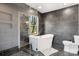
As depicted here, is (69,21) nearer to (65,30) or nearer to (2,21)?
(65,30)

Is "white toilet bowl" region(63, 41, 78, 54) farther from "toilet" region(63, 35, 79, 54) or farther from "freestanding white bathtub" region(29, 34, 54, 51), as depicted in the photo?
"freestanding white bathtub" region(29, 34, 54, 51)

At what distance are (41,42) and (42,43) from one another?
3cm

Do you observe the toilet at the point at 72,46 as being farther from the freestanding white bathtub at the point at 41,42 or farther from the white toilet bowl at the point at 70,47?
the freestanding white bathtub at the point at 41,42

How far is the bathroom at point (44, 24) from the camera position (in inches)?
70.6

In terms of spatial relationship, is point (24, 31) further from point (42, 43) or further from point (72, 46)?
point (72, 46)

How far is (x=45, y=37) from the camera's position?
77.5 inches

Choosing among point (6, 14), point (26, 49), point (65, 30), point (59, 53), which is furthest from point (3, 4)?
point (59, 53)

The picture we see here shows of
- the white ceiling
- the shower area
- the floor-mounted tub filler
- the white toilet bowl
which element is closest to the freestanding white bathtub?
the floor-mounted tub filler

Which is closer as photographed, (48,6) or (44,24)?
(48,6)

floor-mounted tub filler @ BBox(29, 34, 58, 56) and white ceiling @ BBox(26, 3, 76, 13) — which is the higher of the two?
white ceiling @ BBox(26, 3, 76, 13)

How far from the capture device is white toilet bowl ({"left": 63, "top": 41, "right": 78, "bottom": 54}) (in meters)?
1.85

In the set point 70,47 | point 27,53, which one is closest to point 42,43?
point 27,53

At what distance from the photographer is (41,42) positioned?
1.94 meters

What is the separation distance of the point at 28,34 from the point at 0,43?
65cm
